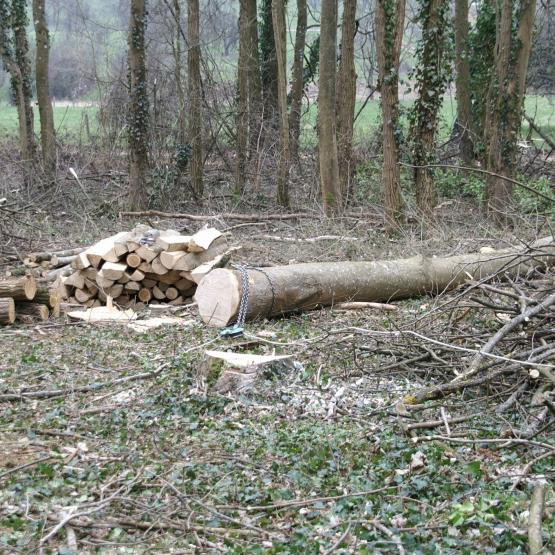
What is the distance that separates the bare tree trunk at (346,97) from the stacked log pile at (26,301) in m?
8.64

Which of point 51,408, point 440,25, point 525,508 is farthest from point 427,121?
A: point 525,508

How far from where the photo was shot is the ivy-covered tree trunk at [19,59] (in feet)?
61.2

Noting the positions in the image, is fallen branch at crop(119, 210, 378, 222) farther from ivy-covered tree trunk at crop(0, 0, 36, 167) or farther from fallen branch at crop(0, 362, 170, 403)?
fallen branch at crop(0, 362, 170, 403)

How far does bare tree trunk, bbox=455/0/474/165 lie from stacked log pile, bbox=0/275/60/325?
13.7 metres

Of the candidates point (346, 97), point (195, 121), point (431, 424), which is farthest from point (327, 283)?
point (195, 121)

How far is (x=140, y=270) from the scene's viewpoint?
9.57m

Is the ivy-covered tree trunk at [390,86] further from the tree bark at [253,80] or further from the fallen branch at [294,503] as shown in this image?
the fallen branch at [294,503]

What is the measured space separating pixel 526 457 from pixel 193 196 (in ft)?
46.7

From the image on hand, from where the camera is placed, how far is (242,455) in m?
4.77

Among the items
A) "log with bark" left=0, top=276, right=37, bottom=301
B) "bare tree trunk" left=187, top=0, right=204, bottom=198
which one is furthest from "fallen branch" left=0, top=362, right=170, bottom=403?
"bare tree trunk" left=187, top=0, right=204, bottom=198

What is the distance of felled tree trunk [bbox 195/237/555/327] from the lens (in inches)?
318

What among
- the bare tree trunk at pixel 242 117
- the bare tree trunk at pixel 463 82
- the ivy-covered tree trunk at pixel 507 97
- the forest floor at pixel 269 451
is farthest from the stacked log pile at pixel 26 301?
the bare tree trunk at pixel 463 82

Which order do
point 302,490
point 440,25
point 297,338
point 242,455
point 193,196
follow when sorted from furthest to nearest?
point 193,196 → point 440,25 → point 297,338 → point 242,455 → point 302,490

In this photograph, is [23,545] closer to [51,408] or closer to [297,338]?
[51,408]
